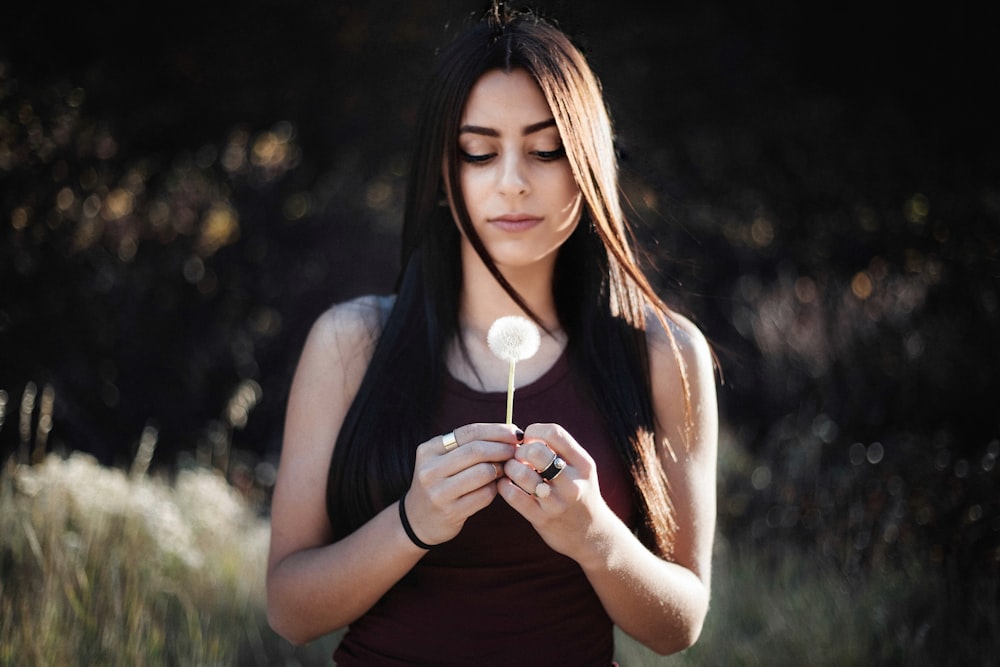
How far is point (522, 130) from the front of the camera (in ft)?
6.35

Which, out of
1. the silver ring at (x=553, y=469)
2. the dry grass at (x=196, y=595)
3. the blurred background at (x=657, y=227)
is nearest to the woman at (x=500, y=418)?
the silver ring at (x=553, y=469)

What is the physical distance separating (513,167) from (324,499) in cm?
84

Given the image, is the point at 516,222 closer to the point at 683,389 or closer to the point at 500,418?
the point at 500,418

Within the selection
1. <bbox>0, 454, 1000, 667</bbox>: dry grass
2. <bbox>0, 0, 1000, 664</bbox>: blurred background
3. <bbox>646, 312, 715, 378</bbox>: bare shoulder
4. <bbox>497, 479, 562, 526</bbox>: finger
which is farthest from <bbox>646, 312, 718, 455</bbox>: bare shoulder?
<bbox>0, 0, 1000, 664</bbox>: blurred background

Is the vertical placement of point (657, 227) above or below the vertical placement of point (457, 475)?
above

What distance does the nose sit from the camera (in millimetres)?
1899

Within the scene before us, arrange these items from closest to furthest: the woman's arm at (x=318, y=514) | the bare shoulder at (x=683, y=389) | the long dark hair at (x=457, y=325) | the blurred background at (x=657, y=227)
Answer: the woman's arm at (x=318, y=514), the long dark hair at (x=457, y=325), the bare shoulder at (x=683, y=389), the blurred background at (x=657, y=227)

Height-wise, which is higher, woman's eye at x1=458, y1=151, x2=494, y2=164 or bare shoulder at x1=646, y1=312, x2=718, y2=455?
woman's eye at x1=458, y1=151, x2=494, y2=164

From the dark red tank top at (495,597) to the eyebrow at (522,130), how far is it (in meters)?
0.57

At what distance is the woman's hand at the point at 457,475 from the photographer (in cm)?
158

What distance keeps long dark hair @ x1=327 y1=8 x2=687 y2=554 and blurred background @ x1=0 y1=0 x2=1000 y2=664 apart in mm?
1469

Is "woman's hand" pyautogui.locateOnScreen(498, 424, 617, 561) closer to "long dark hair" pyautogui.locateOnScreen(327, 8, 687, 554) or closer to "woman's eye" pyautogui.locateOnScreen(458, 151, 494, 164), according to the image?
"long dark hair" pyautogui.locateOnScreen(327, 8, 687, 554)

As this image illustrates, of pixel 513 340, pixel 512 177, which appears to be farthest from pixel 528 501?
pixel 512 177

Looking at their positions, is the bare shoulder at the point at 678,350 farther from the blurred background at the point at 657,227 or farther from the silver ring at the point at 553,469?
the blurred background at the point at 657,227
